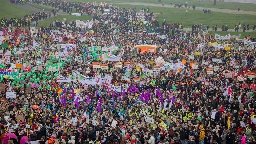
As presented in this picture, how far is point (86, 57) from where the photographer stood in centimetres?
3416

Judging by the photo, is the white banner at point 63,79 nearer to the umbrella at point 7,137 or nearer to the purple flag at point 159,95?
the purple flag at point 159,95

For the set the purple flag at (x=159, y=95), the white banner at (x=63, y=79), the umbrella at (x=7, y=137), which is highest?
the white banner at (x=63, y=79)

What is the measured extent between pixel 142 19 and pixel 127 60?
21.7 meters

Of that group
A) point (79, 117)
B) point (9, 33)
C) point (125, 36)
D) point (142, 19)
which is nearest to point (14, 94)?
point (79, 117)

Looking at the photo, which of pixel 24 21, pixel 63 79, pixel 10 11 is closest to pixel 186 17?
pixel 24 21

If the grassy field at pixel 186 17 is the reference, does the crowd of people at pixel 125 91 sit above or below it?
below

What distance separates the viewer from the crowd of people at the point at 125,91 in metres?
18.7

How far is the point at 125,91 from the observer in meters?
25.4

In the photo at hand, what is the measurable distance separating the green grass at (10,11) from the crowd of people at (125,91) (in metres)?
18.9

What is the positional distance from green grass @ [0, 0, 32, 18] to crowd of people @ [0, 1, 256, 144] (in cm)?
1887

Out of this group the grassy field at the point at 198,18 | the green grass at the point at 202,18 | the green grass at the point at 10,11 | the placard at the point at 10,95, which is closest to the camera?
the placard at the point at 10,95

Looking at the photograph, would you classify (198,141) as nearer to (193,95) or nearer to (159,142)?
(159,142)

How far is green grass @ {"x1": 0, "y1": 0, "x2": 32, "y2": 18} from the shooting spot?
58.5 m

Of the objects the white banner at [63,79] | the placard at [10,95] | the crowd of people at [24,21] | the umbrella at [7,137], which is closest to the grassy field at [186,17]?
the crowd of people at [24,21]
